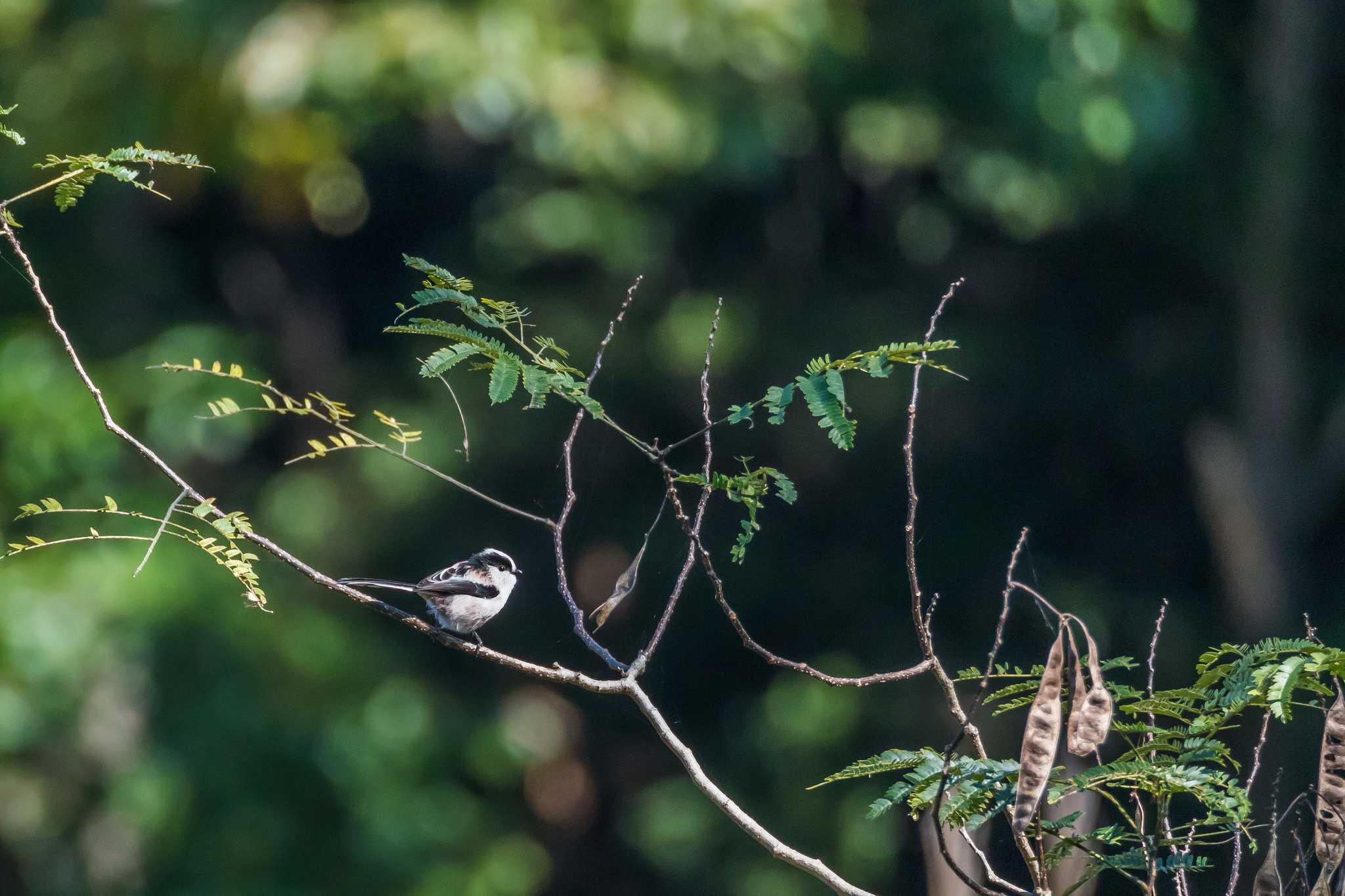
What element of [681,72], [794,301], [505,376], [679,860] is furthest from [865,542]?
[505,376]

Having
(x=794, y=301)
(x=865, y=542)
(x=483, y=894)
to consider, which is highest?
(x=794, y=301)

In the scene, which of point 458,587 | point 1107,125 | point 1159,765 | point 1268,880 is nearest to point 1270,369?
point 1107,125

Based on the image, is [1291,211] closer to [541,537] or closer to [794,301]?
[794,301]

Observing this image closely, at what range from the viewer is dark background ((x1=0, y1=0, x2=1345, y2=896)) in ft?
20.1

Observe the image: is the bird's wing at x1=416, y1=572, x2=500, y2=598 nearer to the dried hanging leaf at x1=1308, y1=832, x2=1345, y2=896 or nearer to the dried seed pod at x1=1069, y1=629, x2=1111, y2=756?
the dried seed pod at x1=1069, y1=629, x2=1111, y2=756

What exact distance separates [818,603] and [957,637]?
0.69 metres

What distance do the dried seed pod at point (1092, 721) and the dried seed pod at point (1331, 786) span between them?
0.90ft

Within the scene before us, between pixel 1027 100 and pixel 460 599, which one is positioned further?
pixel 1027 100

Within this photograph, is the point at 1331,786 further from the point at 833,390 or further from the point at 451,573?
the point at 451,573

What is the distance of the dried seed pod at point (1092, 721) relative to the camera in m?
1.53

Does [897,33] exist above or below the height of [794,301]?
above

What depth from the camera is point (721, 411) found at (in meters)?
6.62

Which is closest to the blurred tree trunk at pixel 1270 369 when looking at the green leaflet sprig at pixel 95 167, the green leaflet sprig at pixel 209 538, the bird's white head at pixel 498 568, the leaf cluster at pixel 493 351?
the bird's white head at pixel 498 568

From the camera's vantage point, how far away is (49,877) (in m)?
6.89
